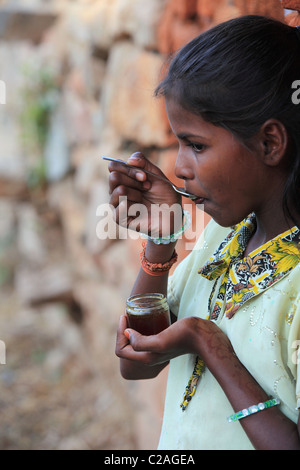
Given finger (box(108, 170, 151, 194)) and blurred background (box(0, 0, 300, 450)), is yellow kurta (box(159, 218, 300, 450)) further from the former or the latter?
blurred background (box(0, 0, 300, 450))

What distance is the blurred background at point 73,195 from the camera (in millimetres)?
3344

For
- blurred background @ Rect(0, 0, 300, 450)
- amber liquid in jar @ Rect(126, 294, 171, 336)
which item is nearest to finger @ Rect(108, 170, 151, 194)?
amber liquid in jar @ Rect(126, 294, 171, 336)

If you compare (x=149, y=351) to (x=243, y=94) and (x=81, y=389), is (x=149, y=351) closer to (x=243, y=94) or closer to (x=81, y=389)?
(x=243, y=94)

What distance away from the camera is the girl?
1080mm

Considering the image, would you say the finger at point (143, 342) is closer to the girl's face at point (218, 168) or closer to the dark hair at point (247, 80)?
the girl's face at point (218, 168)

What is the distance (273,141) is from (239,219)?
189mm

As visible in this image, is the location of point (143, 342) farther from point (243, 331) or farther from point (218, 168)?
point (218, 168)

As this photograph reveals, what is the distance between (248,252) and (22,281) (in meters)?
4.66

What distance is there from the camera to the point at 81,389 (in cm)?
453

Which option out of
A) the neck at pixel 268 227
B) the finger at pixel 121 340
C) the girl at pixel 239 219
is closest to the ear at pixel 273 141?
the girl at pixel 239 219

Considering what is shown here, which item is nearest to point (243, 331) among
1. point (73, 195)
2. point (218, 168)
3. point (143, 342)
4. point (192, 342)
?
point (192, 342)

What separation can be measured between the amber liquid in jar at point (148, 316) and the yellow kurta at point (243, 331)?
0.33ft
